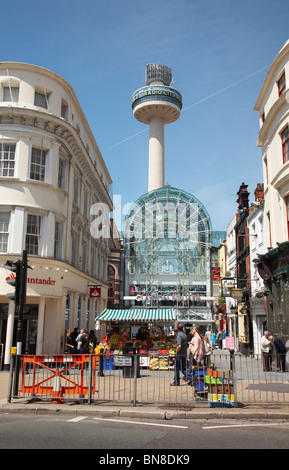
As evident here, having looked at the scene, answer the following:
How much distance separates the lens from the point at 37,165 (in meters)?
21.7

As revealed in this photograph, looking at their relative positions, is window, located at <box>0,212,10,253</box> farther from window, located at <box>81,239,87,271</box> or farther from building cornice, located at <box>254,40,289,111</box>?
building cornice, located at <box>254,40,289,111</box>

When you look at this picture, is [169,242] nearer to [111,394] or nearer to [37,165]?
[37,165]

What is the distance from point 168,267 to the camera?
5369 cm

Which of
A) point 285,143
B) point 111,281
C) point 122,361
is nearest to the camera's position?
point 122,361

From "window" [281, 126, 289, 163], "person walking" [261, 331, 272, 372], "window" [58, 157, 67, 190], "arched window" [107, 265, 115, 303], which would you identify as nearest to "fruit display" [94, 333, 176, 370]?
"person walking" [261, 331, 272, 372]

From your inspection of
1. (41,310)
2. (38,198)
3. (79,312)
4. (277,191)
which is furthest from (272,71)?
(79,312)

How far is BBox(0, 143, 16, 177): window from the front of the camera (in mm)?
20812

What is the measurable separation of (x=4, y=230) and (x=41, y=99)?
295 inches

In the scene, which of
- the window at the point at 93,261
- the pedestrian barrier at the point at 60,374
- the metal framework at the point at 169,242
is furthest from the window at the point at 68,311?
the metal framework at the point at 169,242

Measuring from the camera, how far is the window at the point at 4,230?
66.6 ft

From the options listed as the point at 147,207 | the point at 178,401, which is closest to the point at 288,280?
the point at 178,401

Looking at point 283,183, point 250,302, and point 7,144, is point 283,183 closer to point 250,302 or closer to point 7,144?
point 250,302

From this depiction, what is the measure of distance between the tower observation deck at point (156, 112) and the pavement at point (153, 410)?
6478 centimetres

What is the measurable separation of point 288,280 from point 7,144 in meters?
14.7
